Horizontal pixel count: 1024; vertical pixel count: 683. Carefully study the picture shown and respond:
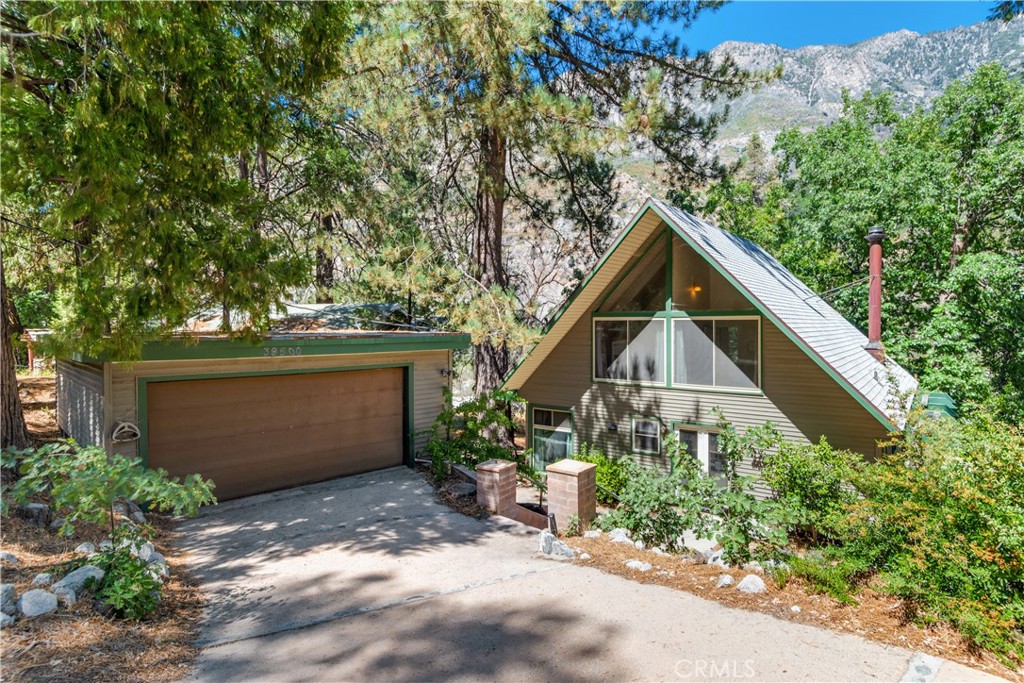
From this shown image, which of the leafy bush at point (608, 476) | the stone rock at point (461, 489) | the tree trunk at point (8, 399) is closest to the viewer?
the tree trunk at point (8, 399)

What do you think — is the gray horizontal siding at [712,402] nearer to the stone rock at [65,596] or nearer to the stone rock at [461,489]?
the stone rock at [461,489]

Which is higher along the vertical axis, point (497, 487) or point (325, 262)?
point (325, 262)

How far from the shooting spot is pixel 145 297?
5.93 meters

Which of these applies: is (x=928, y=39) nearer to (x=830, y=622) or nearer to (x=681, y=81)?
(x=681, y=81)

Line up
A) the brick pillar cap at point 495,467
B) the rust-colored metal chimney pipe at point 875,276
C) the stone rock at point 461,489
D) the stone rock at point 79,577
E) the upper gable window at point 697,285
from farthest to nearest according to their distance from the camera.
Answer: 1. the rust-colored metal chimney pipe at point 875,276
2. the upper gable window at point 697,285
3. the stone rock at point 461,489
4. the brick pillar cap at point 495,467
5. the stone rock at point 79,577

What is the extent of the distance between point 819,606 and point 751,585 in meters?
0.54

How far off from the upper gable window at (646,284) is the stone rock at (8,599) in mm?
9446

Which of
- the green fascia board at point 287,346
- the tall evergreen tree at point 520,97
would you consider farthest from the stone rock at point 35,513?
the tall evergreen tree at point 520,97

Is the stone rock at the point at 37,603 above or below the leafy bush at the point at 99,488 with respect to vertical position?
below

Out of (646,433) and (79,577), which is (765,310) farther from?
(79,577)

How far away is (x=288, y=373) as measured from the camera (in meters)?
8.83

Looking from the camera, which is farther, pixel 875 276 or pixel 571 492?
pixel 875 276

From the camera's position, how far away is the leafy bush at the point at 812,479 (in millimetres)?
6594

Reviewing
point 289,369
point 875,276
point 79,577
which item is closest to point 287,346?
point 289,369
